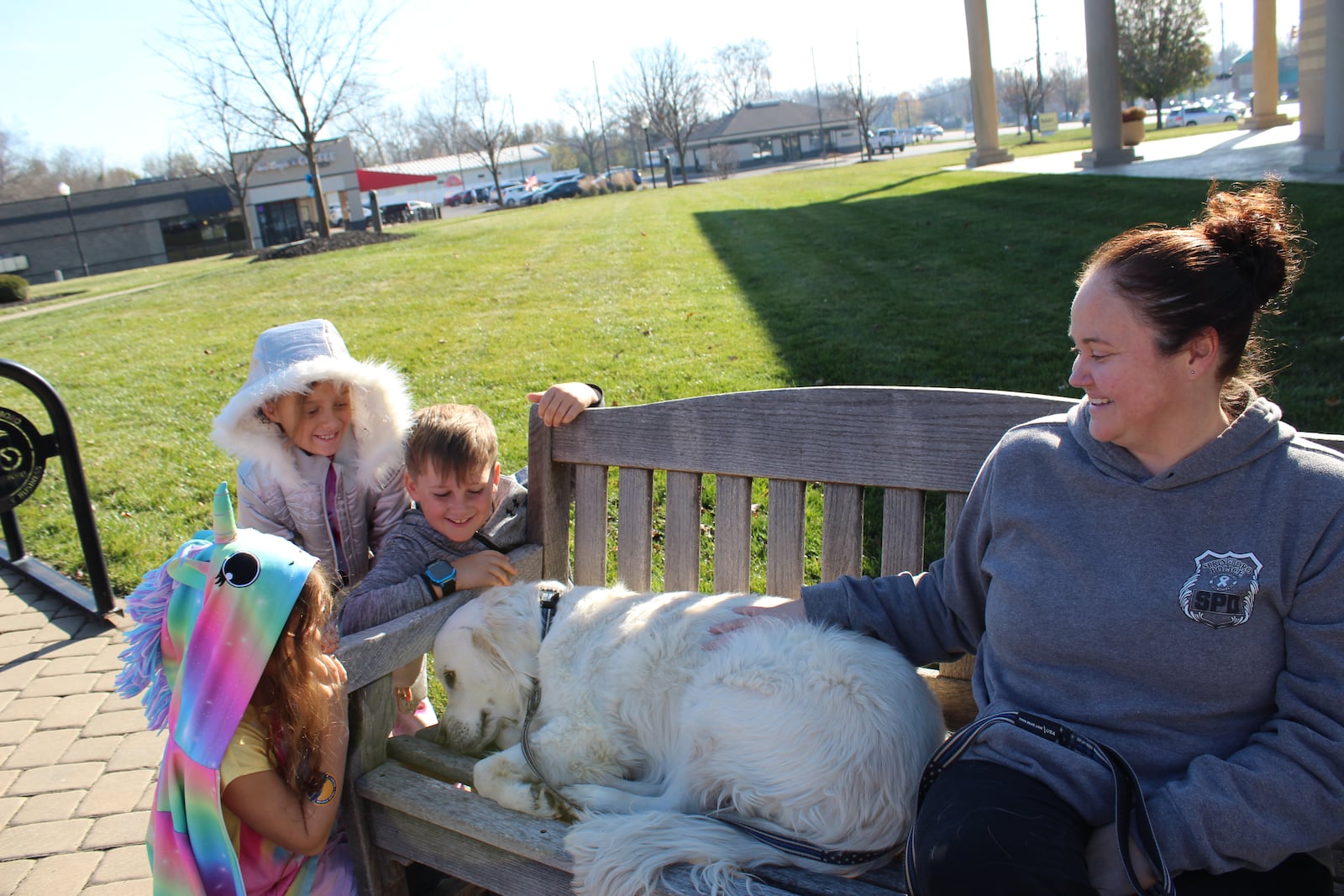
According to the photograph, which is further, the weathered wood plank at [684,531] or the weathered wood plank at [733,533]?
the weathered wood plank at [684,531]

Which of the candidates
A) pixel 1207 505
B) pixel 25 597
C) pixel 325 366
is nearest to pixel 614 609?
pixel 325 366

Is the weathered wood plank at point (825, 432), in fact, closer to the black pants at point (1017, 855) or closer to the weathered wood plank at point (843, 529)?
the weathered wood plank at point (843, 529)

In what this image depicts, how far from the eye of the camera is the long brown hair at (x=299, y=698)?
2.24 metres

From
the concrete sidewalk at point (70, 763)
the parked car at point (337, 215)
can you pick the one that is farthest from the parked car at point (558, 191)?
the concrete sidewalk at point (70, 763)

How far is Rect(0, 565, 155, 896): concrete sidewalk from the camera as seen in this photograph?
10.5 ft

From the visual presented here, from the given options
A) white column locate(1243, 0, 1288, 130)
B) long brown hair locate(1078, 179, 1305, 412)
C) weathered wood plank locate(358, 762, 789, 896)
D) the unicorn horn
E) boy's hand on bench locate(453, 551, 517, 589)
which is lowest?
weathered wood plank locate(358, 762, 789, 896)

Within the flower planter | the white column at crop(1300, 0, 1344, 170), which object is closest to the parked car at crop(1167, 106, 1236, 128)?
the flower planter

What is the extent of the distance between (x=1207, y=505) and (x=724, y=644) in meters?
1.16

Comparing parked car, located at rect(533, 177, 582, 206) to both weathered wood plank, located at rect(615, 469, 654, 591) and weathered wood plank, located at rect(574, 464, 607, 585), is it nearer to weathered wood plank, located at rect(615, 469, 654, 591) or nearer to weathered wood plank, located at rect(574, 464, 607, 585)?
weathered wood plank, located at rect(574, 464, 607, 585)

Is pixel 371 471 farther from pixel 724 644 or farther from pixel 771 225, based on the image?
pixel 771 225

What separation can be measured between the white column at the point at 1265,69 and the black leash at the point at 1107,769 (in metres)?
30.4

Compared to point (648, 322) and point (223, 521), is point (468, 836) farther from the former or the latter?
point (648, 322)

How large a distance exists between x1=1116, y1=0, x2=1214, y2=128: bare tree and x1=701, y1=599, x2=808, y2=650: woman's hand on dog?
4557 cm

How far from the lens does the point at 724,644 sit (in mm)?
2395
